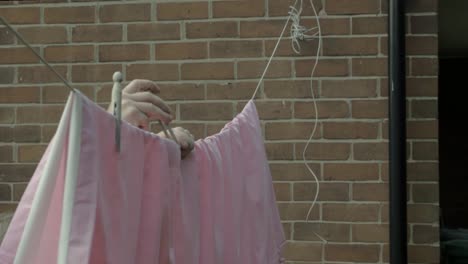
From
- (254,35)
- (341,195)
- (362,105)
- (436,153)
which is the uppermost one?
(254,35)

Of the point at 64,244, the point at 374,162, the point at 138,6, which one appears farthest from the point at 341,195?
the point at 64,244

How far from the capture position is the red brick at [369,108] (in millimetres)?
2596

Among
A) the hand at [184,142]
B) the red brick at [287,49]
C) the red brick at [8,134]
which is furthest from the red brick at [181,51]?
the hand at [184,142]

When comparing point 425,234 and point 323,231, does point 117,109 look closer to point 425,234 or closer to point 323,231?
point 323,231

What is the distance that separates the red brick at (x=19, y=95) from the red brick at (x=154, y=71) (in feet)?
1.38

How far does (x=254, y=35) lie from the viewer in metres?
2.65

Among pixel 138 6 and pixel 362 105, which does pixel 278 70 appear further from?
pixel 138 6

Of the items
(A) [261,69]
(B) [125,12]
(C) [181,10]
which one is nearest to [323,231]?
(A) [261,69]

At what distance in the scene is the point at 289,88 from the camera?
8.63 feet

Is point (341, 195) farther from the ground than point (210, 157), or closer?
closer

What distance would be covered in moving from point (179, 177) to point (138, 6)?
5.21 feet

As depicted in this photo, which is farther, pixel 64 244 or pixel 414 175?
pixel 414 175

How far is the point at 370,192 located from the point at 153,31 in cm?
114

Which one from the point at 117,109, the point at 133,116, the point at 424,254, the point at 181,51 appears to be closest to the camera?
the point at 117,109
